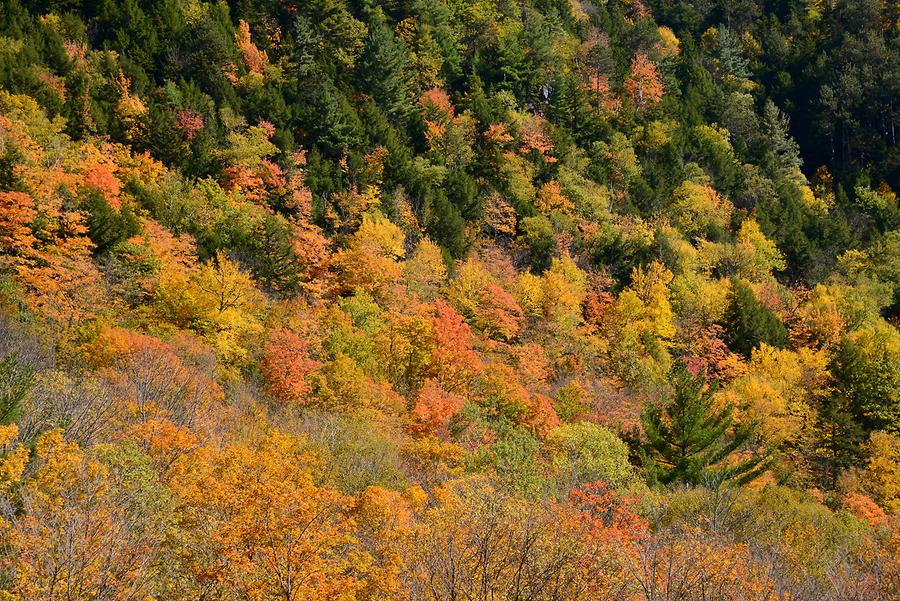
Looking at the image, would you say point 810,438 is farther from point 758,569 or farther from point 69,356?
point 69,356

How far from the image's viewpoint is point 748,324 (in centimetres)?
5797

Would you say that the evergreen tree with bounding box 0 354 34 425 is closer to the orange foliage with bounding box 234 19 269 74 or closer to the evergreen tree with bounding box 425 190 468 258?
the evergreen tree with bounding box 425 190 468 258

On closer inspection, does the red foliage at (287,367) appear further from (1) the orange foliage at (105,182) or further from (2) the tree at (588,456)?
(1) the orange foliage at (105,182)

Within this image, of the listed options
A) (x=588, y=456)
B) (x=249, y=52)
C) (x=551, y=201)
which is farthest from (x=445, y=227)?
(x=588, y=456)

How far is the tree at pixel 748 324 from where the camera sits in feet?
190

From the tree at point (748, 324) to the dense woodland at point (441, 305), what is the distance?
1.03 ft

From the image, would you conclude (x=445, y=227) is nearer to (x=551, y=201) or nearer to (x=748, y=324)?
(x=551, y=201)

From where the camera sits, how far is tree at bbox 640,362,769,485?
35844 millimetres

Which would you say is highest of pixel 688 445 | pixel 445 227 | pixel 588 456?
pixel 588 456

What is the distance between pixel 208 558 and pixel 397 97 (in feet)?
180

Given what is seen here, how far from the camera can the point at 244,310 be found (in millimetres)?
39375

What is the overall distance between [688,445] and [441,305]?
16223 millimetres

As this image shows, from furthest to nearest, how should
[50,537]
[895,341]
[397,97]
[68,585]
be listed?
[397,97], [895,341], [50,537], [68,585]

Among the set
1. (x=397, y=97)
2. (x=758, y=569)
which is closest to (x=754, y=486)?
(x=758, y=569)
